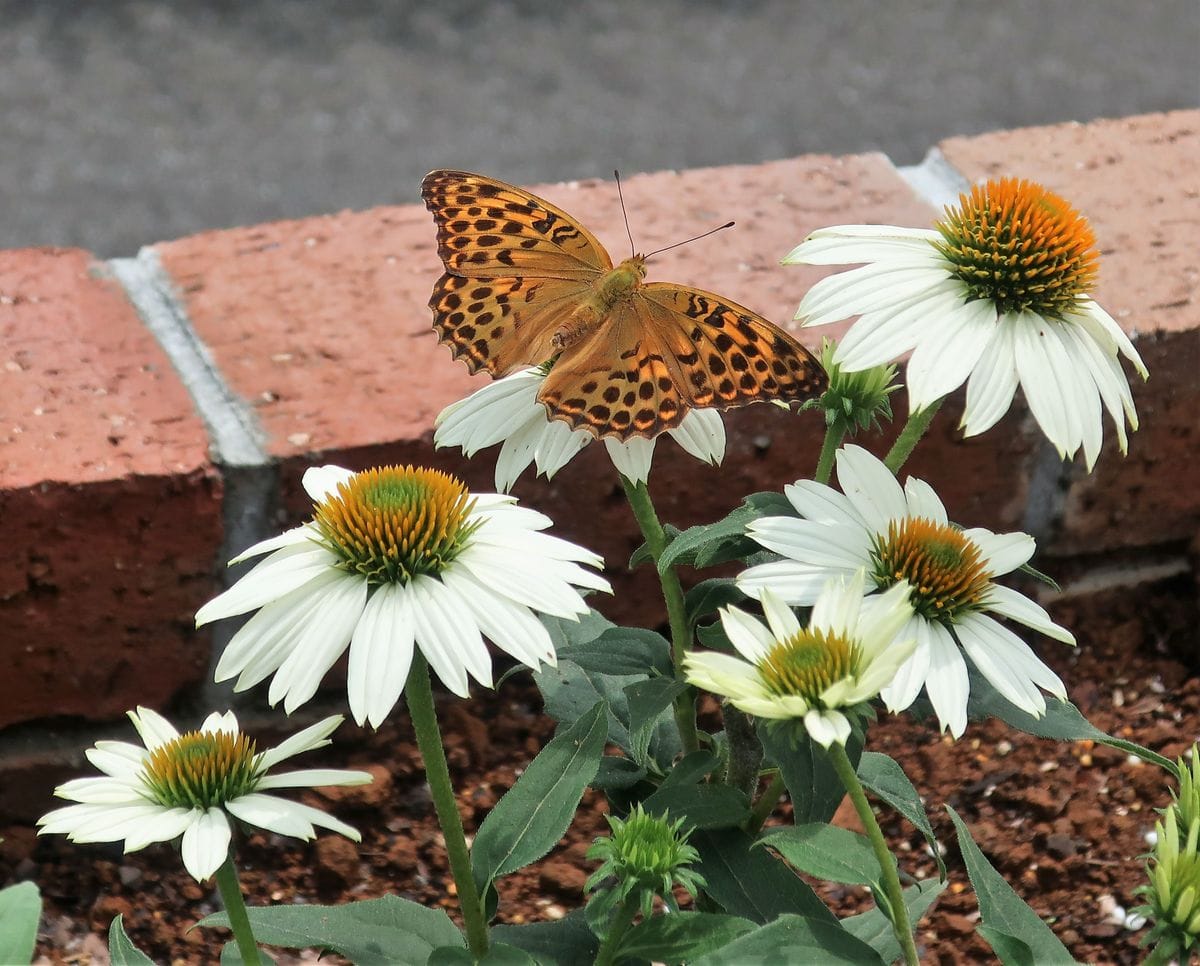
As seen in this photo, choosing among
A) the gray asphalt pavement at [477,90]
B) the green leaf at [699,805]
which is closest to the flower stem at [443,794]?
the green leaf at [699,805]

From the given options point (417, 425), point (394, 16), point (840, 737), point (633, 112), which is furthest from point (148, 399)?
point (394, 16)

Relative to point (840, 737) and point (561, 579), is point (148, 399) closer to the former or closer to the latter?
point (561, 579)

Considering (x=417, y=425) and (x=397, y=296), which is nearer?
(x=417, y=425)

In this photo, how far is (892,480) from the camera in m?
1.14

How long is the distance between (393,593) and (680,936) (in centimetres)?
30

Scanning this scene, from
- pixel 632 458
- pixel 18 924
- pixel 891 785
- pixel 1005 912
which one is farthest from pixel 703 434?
pixel 18 924

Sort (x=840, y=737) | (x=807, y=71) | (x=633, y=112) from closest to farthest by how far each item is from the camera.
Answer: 1. (x=840, y=737)
2. (x=633, y=112)
3. (x=807, y=71)

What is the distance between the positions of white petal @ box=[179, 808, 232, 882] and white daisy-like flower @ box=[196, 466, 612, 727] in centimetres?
10

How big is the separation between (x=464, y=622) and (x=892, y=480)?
1.06 feet

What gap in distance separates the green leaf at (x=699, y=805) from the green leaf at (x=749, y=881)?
3cm

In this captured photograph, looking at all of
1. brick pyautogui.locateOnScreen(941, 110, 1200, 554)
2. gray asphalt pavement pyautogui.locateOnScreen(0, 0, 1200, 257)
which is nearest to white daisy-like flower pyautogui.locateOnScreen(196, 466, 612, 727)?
brick pyautogui.locateOnScreen(941, 110, 1200, 554)

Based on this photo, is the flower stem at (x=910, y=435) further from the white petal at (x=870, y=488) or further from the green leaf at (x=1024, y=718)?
the green leaf at (x=1024, y=718)

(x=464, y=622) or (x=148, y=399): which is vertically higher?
(x=464, y=622)

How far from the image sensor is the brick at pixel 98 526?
154cm
